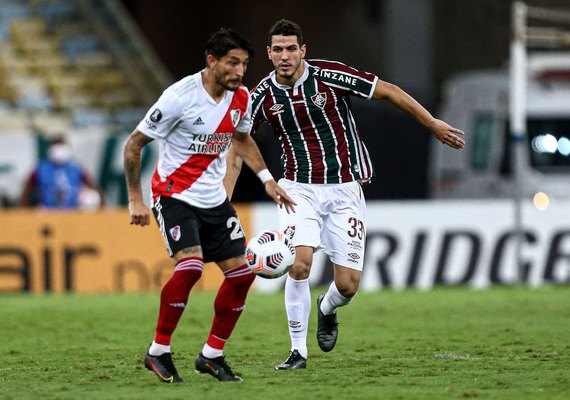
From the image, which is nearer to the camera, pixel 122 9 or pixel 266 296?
pixel 266 296

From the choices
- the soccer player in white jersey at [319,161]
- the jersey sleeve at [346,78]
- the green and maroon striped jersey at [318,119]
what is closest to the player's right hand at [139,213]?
the soccer player in white jersey at [319,161]

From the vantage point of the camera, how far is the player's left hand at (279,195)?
9.34m

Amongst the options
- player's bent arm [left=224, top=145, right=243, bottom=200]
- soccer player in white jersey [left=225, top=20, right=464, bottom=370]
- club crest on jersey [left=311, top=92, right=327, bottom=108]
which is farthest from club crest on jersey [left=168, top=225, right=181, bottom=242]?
club crest on jersey [left=311, top=92, right=327, bottom=108]

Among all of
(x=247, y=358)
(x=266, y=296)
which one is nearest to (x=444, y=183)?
(x=266, y=296)

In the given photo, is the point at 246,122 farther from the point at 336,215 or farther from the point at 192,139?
the point at 336,215

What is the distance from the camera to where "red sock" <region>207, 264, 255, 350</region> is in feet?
29.2

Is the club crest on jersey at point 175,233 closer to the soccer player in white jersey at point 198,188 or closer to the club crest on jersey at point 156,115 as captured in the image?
the soccer player in white jersey at point 198,188

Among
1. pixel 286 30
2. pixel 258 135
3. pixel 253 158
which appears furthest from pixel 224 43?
pixel 258 135

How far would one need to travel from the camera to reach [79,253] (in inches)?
715

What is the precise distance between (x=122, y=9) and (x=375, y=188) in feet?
20.6

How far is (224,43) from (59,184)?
36.5 ft

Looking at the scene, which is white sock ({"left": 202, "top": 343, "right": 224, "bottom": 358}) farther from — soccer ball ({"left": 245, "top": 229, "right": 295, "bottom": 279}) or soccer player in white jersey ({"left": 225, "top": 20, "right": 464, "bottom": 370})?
soccer player in white jersey ({"left": 225, "top": 20, "right": 464, "bottom": 370})

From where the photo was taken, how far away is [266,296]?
17.6 metres

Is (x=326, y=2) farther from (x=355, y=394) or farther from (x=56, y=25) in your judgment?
(x=355, y=394)
